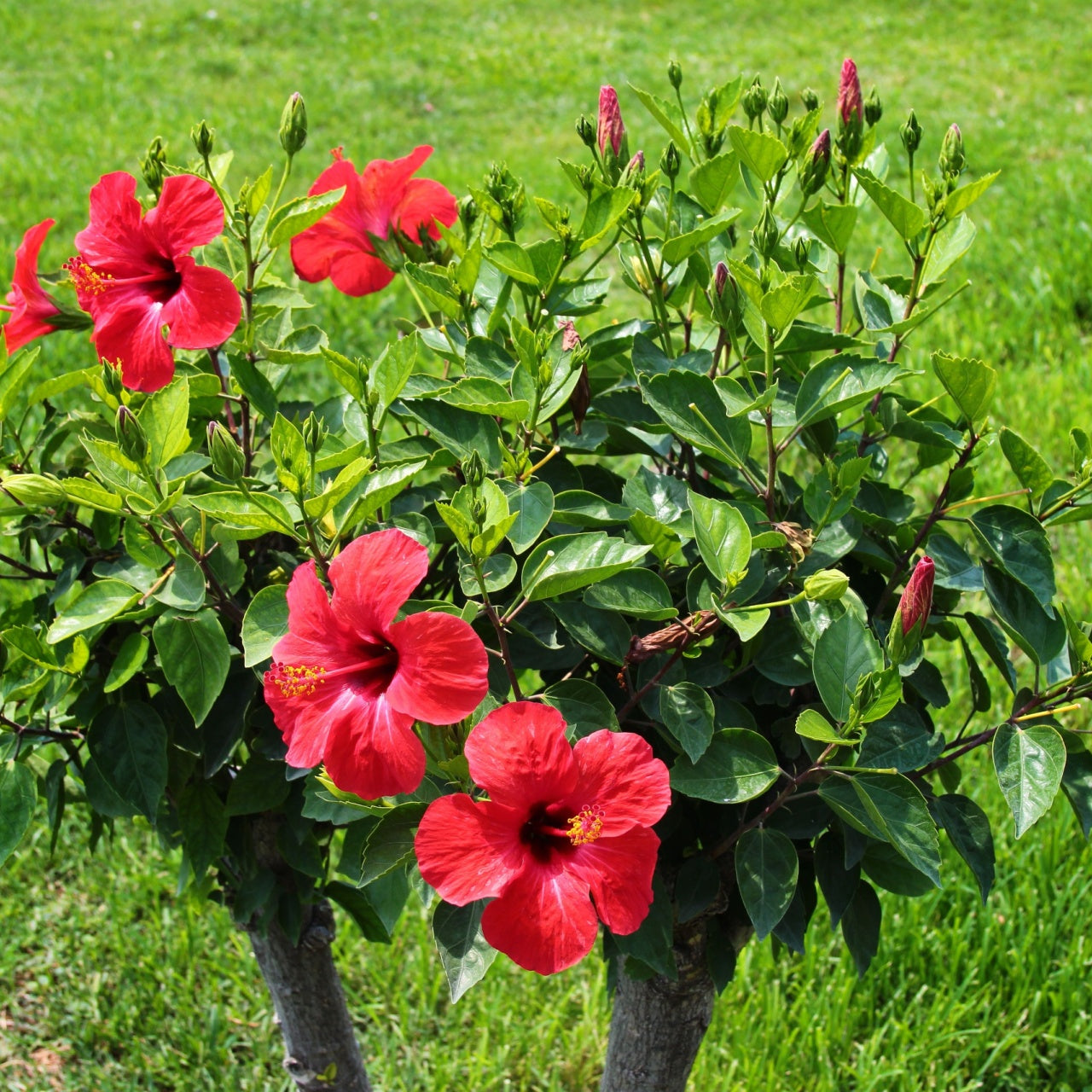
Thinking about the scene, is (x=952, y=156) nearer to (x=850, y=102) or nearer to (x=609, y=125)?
(x=850, y=102)

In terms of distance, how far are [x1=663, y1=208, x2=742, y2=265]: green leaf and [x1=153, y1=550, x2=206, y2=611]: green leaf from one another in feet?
1.74

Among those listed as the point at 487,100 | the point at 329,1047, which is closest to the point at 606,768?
the point at 329,1047

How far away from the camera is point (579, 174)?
3.82 feet

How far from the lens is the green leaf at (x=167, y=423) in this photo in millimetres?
1049

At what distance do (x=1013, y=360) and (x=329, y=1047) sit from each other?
3261 millimetres

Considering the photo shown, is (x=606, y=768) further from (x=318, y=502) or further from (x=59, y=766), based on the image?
(x=59, y=766)

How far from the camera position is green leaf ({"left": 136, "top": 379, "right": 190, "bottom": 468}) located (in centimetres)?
105

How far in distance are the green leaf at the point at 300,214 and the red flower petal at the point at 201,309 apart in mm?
78

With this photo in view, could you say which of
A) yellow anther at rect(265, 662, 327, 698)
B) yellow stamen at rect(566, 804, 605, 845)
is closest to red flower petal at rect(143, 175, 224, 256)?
yellow anther at rect(265, 662, 327, 698)

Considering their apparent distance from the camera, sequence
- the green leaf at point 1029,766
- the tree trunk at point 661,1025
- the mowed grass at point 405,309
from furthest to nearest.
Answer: the mowed grass at point 405,309
the tree trunk at point 661,1025
the green leaf at point 1029,766

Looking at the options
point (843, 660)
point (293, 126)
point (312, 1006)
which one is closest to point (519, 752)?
point (843, 660)

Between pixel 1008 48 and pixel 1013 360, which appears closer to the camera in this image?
pixel 1013 360

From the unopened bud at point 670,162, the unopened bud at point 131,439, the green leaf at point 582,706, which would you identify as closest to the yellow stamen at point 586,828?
the green leaf at point 582,706

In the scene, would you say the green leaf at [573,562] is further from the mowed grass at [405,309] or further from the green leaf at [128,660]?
the mowed grass at [405,309]
